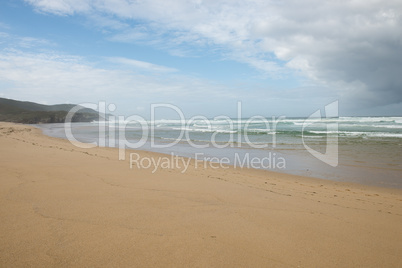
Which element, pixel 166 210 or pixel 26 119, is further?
pixel 26 119

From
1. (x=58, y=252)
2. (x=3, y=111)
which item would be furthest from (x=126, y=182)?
(x=3, y=111)

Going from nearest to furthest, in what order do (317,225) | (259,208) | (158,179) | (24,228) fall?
1. (24,228)
2. (317,225)
3. (259,208)
4. (158,179)

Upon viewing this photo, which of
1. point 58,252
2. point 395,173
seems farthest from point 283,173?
point 58,252

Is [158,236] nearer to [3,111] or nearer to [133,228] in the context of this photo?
[133,228]

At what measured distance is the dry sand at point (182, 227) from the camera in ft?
6.95

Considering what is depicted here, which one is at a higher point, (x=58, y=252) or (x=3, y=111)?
(x=3, y=111)

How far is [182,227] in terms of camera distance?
8.90ft

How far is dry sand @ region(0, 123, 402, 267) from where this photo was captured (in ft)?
6.95

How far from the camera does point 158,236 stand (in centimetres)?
246

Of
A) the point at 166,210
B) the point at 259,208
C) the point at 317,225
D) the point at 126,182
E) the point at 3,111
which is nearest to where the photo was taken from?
the point at 317,225

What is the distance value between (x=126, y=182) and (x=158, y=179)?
78 cm

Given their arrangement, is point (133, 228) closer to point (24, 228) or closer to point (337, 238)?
point (24, 228)

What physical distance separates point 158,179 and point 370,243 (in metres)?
3.96

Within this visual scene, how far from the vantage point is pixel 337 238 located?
266cm
